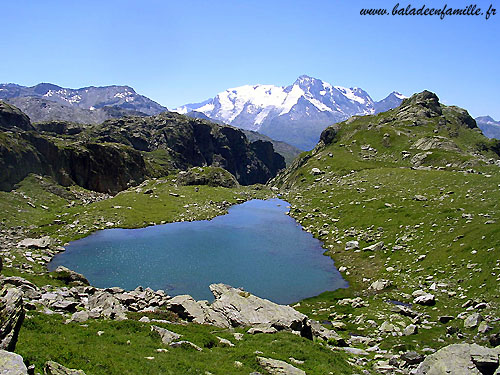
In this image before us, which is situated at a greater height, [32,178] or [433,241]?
[32,178]

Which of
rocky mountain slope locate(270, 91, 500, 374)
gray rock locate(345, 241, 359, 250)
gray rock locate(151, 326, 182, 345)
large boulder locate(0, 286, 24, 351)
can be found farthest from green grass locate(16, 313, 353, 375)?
gray rock locate(345, 241, 359, 250)

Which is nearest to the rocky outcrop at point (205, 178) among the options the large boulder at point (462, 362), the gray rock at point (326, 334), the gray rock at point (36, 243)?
the gray rock at point (36, 243)

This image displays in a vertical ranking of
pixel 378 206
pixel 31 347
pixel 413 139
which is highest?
pixel 413 139

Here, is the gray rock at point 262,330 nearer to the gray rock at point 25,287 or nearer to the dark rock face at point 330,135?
the gray rock at point 25,287

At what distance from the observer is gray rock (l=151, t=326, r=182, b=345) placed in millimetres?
24109

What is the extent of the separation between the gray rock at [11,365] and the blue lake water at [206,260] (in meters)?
32.3

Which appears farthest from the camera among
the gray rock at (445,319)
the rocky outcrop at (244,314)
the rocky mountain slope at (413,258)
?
the gray rock at (445,319)

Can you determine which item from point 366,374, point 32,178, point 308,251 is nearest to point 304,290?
point 308,251

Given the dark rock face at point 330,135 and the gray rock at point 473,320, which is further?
the dark rock face at point 330,135

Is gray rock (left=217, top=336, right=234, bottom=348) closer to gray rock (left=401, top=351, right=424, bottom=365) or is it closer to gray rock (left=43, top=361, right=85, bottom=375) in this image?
gray rock (left=43, top=361, right=85, bottom=375)

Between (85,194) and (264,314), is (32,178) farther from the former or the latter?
(264,314)

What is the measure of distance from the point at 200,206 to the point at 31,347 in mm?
94486

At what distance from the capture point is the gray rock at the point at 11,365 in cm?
1242

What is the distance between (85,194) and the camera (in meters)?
124
